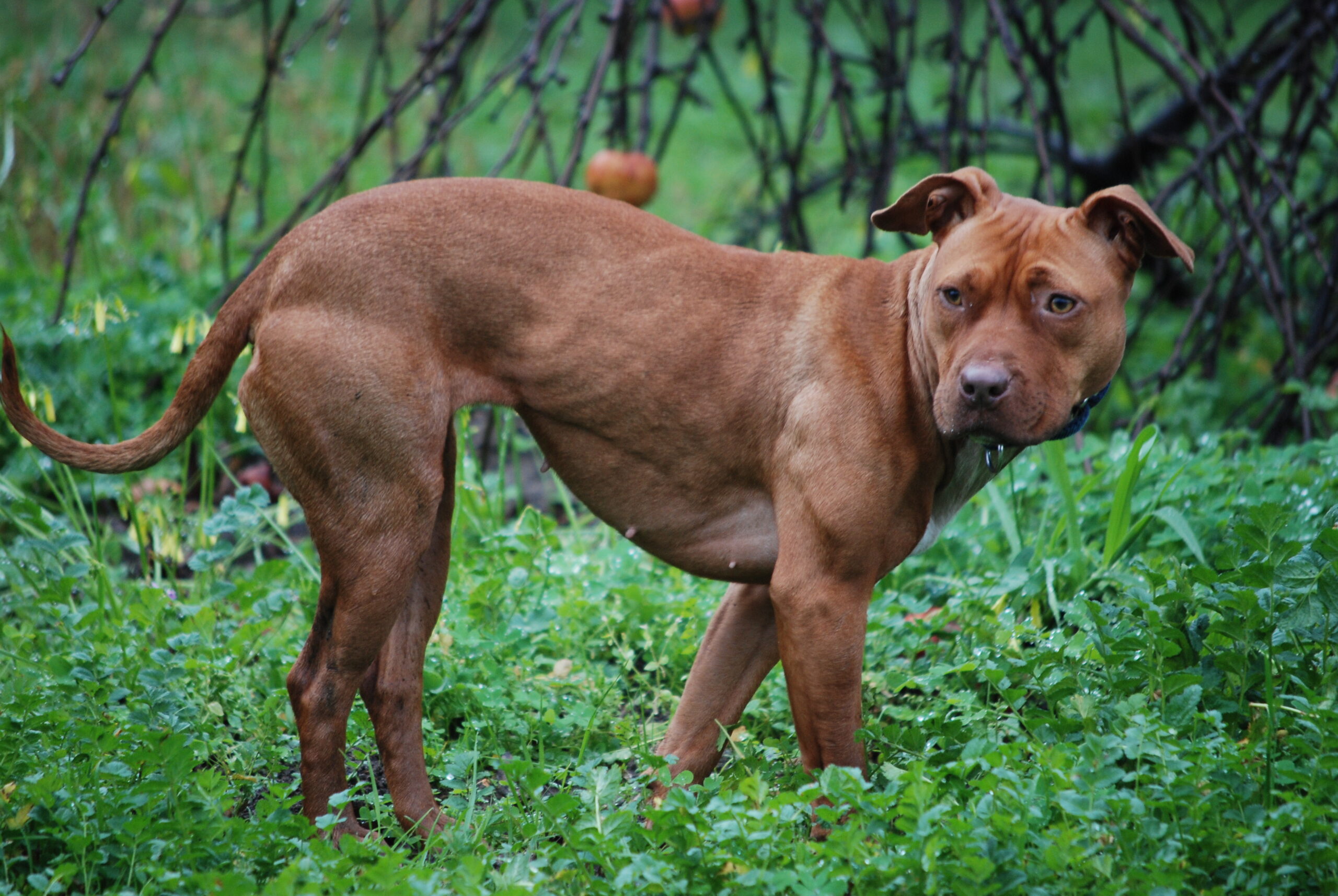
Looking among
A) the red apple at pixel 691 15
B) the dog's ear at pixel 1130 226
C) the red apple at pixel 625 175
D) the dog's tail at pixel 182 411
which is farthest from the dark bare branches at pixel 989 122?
the dog's ear at pixel 1130 226

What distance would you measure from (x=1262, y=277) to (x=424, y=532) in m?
3.41

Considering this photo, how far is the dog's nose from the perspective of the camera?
96.0 inches

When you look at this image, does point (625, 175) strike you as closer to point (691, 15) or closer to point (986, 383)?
point (691, 15)

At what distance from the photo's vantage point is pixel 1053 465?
3.57 metres

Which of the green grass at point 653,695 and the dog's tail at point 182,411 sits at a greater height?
the dog's tail at point 182,411

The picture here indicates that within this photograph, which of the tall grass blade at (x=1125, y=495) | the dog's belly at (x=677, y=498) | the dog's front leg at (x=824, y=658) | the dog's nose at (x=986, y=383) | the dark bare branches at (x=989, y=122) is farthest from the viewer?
the dark bare branches at (x=989, y=122)

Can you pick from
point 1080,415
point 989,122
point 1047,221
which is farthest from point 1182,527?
point 989,122

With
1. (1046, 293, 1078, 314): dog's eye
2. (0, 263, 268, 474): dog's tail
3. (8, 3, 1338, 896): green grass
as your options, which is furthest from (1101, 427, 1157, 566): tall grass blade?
(0, 263, 268, 474): dog's tail

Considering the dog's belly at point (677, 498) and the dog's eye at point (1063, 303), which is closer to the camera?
the dog's eye at point (1063, 303)

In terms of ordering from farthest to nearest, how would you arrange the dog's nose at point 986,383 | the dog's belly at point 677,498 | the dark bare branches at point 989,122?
→ the dark bare branches at point 989,122
the dog's belly at point 677,498
the dog's nose at point 986,383

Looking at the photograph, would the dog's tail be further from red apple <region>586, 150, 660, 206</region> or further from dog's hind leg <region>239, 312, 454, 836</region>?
red apple <region>586, 150, 660, 206</region>

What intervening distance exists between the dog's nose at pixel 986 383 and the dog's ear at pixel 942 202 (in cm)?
53

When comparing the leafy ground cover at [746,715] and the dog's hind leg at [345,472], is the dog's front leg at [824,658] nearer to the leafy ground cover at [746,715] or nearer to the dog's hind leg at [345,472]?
the leafy ground cover at [746,715]

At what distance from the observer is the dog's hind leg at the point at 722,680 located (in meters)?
3.08
